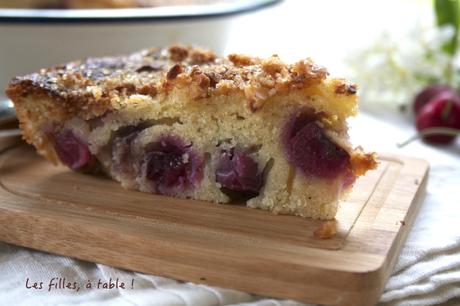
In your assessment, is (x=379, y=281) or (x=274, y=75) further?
(x=274, y=75)

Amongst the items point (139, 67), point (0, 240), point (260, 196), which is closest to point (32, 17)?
point (139, 67)

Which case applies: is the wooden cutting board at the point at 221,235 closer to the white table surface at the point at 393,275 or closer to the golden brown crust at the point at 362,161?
the white table surface at the point at 393,275

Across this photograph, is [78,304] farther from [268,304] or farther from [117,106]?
[117,106]

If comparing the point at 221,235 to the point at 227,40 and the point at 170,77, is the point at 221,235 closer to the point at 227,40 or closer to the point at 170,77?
the point at 170,77

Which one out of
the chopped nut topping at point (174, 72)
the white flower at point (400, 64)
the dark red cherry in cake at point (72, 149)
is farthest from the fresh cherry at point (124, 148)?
the white flower at point (400, 64)

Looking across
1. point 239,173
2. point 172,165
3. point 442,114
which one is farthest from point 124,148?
point 442,114
